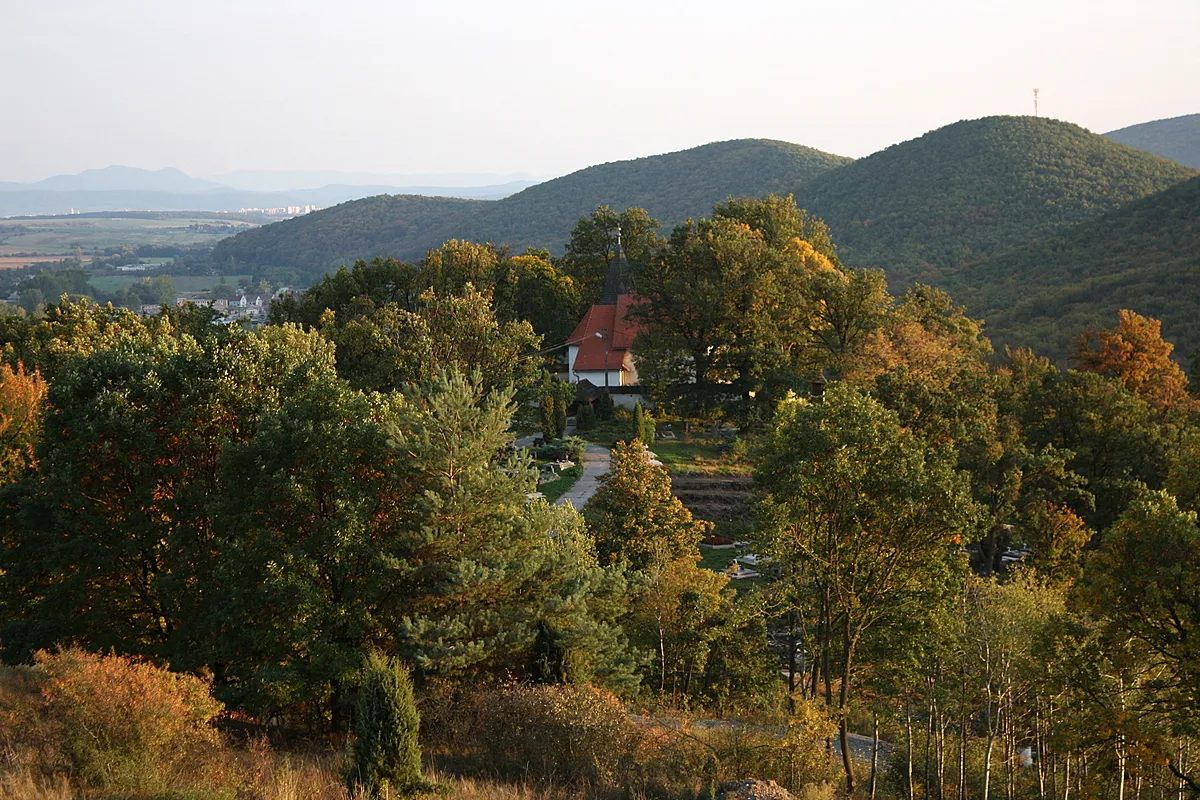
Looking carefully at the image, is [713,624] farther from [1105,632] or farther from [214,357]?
[214,357]

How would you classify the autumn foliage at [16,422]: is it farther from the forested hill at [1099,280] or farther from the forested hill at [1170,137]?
the forested hill at [1170,137]

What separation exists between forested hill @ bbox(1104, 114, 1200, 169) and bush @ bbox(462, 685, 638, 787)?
603 feet

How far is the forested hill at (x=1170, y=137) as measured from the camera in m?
169

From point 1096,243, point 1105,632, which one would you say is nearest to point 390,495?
point 1105,632

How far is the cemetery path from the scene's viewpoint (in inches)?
1193

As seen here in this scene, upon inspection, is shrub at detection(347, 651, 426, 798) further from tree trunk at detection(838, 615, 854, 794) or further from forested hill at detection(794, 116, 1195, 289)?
forested hill at detection(794, 116, 1195, 289)

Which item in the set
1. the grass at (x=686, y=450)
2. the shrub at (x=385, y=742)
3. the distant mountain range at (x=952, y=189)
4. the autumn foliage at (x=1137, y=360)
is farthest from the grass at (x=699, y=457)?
the distant mountain range at (x=952, y=189)

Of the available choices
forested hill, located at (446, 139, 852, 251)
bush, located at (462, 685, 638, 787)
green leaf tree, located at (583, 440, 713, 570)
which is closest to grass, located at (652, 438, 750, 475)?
green leaf tree, located at (583, 440, 713, 570)

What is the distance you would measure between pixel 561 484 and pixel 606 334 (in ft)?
58.4

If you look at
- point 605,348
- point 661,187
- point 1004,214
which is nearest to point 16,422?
point 605,348

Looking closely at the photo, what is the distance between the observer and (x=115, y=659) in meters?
11.5

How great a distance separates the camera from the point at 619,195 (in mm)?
166625

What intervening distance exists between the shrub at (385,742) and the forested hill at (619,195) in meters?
127

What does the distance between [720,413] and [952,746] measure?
2480 cm
